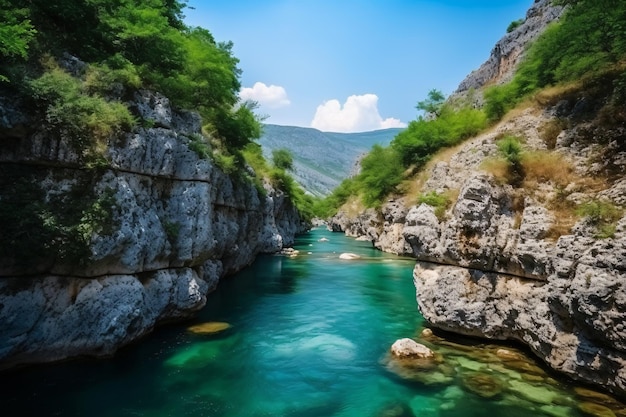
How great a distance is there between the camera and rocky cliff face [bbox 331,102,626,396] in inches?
380

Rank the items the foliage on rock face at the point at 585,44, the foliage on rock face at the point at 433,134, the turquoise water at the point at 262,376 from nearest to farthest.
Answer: the turquoise water at the point at 262,376, the foliage on rock face at the point at 585,44, the foliage on rock face at the point at 433,134

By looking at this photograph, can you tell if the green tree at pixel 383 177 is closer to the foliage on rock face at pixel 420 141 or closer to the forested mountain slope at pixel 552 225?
the foliage on rock face at pixel 420 141

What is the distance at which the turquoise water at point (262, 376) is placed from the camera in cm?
1051

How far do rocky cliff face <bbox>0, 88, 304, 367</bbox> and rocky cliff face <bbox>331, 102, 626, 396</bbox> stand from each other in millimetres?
11353

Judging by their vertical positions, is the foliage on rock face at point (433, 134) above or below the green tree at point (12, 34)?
above

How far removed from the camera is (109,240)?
526 inches

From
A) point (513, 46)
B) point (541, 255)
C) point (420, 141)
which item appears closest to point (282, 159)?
point (420, 141)

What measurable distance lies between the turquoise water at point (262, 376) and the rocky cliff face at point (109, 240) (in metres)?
1.17

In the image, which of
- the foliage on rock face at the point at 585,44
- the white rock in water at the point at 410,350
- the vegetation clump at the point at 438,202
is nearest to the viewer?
the white rock in water at the point at 410,350

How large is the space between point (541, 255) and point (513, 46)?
212ft

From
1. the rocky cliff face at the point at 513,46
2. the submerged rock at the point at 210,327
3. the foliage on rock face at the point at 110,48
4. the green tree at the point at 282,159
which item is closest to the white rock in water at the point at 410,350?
the submerged rock at the point at 210,327

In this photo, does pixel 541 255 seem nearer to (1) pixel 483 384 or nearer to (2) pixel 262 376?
(1) pixel 483 384

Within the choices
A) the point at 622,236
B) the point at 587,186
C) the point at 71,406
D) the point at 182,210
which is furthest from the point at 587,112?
the point at 71,406

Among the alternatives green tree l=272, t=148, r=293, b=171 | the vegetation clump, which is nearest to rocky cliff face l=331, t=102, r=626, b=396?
the vegetation clump
